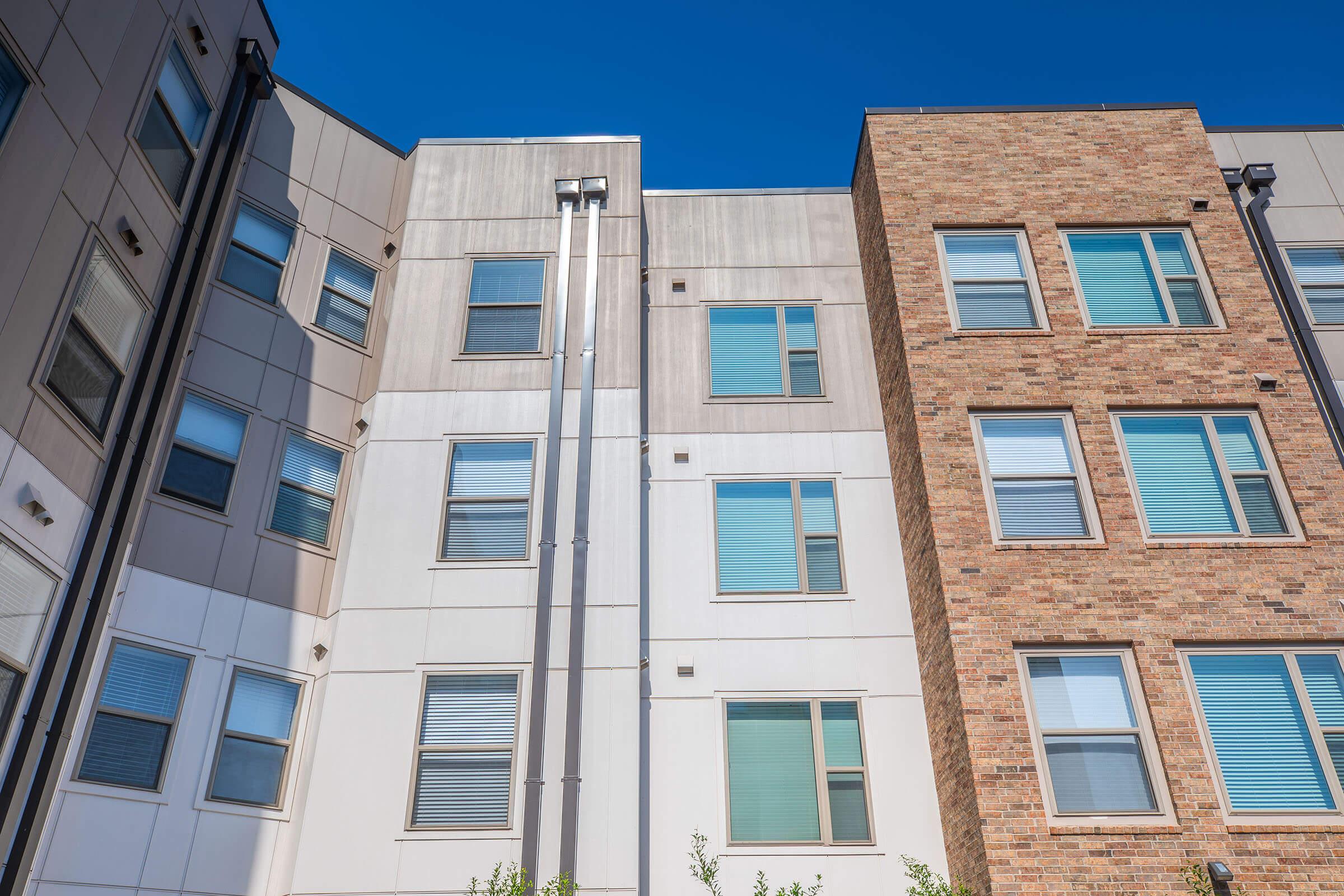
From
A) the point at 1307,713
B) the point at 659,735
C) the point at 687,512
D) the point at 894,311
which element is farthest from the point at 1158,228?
the point at 659,735

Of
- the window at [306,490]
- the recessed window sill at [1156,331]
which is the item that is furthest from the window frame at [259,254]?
the recessed window sill at [1156,331]

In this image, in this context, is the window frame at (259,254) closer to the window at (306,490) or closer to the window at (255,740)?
the window at (306,490)

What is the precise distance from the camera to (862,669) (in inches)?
450

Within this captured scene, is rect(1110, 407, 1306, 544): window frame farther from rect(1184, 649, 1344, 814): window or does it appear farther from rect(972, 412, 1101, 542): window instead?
rect(1184, 649, 1344, 814): window

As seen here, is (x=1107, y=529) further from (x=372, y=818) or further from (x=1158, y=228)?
(x=372, y=818)

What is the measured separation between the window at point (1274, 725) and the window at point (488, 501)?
24.1ft

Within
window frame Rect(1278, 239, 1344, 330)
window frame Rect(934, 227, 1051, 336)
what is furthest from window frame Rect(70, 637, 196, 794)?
window frame Rect(1278, 239, 1344, 330)

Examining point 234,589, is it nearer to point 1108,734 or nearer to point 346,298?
point 346,298

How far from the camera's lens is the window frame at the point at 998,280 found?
40.1 ft

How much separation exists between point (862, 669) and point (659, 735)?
2447 mm

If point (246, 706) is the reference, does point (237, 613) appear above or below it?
above

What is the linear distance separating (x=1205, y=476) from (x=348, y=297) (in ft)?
35.3

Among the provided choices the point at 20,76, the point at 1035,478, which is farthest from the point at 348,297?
the point at 1035,478

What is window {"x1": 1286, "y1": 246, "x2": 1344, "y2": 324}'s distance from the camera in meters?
13.6
